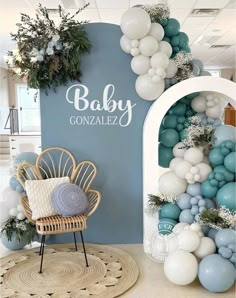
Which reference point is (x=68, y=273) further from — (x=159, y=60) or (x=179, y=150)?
(x=159, y=60)

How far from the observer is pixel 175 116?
3.35 metres

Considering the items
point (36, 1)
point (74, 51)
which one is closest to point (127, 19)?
point (74, 51)

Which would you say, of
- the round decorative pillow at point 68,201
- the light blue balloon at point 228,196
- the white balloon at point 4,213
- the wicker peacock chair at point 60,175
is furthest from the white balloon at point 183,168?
Result: the white balloon at point 4,213

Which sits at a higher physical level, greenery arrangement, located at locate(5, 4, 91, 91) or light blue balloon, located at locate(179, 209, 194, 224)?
greenery arrangement, located at locate(5, 4, 91, 91)

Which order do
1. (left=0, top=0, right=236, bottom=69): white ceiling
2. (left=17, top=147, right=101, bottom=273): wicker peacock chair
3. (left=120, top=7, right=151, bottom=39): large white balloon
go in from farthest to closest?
(left=0, top=0, right=236, bottom=69): white ceiling → (left=120, top=7, right=151, bottom=39): large white balloon → (left=17, top=147, right=101, bottom=273): wicker peacock chair

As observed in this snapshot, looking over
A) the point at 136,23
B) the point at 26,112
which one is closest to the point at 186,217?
the point at 136,23

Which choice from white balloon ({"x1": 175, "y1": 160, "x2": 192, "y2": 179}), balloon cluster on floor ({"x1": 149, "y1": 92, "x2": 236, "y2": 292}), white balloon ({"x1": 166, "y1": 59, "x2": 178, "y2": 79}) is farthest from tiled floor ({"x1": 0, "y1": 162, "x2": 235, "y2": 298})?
white balloon ({"x1": 166, "y1": 59, "x2": 178, "y2": 79})

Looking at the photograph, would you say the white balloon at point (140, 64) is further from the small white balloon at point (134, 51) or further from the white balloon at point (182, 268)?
the white balloon at point (182, 268)

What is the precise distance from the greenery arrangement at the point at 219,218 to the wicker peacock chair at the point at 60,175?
37.1 inches

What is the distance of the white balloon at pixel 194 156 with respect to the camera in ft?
9.78

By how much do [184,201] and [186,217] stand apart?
0.49 feet

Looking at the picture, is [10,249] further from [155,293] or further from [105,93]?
[105,93]

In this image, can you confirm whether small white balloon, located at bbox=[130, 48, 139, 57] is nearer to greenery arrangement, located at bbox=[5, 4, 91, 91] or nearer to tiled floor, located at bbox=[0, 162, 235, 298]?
greenery arrangement, located at bbox=[5, 4, 91, 91]

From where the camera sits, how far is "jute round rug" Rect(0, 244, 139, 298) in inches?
98.8
